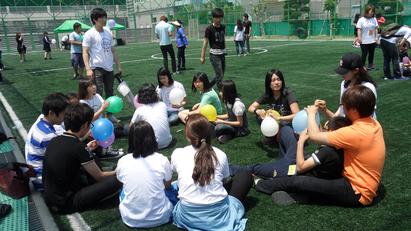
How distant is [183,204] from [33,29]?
50.1 metres

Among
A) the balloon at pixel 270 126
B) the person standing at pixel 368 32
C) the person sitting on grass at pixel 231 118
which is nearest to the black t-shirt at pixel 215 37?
the person sitting on grass at pixel 231 118

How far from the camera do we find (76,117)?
4.02 metres

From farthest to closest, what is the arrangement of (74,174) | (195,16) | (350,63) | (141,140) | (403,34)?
1. (195,16)
2. (403,34)
3. (350,63)
4. (74,174)
5. (141,140)

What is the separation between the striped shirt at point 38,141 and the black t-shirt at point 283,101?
3333 millimetres

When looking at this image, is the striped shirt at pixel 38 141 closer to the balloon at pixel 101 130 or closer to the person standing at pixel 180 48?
the balloon at pixel 101 130

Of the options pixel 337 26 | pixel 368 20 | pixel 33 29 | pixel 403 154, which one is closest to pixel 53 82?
pixel 368 20

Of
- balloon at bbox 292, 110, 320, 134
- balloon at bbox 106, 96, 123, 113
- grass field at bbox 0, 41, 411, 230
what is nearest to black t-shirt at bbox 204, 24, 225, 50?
grass field at bbox 0, 41, 411, 230

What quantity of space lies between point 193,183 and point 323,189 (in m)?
1.39

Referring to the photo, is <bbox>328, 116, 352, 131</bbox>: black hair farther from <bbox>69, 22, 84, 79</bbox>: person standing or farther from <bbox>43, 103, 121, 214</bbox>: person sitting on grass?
<bbox>69, 22, 84, 79</bbox>: person standing

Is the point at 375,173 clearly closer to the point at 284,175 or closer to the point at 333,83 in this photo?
the point at 284,175

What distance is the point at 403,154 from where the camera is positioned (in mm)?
5305

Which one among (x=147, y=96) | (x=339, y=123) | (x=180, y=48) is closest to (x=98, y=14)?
(x=147, y=96)

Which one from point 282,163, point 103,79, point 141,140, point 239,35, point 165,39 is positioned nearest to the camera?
point 141,140

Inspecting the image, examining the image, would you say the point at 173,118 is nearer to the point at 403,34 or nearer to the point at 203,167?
the point at 203,167
